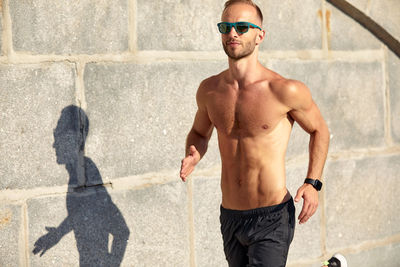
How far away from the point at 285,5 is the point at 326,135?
1747mm

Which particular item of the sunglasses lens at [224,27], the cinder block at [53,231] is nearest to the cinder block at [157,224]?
the cinder block at [53,231]

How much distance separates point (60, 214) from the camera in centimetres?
439

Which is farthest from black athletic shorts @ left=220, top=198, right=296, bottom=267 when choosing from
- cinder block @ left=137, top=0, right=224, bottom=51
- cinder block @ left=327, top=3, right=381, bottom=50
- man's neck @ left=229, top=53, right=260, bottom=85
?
cinder block @ left=327, top=3, right=381, bottom=50

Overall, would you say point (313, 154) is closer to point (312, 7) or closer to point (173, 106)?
point (173, 106)

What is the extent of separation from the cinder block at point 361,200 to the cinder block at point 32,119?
2254 mm

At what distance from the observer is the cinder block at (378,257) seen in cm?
580

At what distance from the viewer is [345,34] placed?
5629 millimetres

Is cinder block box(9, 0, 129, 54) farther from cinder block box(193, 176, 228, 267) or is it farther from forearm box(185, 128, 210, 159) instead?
cinder block box(193, 176, 228, 267)

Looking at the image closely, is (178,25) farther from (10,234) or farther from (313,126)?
(10,234)

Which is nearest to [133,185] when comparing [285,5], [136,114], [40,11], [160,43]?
[136,114]

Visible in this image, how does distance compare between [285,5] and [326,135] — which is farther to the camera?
[285,5]

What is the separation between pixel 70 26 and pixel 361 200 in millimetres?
2807

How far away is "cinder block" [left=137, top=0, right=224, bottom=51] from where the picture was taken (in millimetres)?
4629

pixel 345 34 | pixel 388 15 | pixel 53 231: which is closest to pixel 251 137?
pixel 53 231
